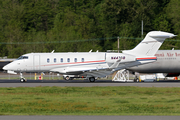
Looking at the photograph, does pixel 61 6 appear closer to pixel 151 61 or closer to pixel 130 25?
pixel 130 25

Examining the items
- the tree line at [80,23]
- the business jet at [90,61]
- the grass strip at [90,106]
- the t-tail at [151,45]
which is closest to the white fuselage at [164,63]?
the t-tail at [151,45]

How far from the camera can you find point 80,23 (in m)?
93.8

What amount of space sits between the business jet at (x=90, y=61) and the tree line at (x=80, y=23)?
37.6 metres

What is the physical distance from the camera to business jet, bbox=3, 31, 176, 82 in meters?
38.1

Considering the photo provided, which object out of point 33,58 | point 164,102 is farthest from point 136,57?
point 164,102

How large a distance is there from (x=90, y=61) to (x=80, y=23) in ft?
186

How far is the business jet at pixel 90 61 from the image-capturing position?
1500 inches

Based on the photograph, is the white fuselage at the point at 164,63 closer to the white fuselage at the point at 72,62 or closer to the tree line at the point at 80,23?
the white fuselage at the point at 72,62

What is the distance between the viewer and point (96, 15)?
333ft

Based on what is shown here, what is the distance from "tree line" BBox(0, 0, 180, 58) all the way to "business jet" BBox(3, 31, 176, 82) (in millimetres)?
37631

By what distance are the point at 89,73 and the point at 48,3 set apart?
76275 millimetres

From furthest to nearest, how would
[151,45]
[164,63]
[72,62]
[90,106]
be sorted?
1. [164,63]
2. [151,45]
3. [72,62]
4. [90,106]

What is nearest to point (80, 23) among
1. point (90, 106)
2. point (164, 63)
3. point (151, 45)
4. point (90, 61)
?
point (164, 63)

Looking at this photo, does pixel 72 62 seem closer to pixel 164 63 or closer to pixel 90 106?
pixel 164 63
